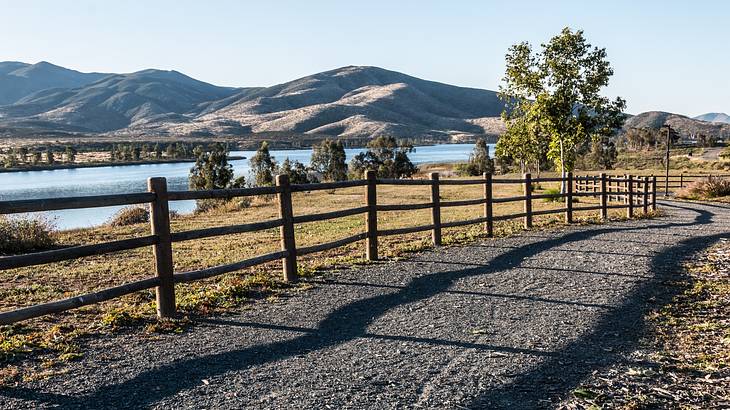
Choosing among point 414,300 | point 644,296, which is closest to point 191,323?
point 414,300

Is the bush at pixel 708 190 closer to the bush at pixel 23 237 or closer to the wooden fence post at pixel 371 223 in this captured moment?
the wooden fence post at pixel 371 223

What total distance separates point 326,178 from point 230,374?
67.5 meters

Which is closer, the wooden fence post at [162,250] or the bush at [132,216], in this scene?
the wooden fence post at [162,250]

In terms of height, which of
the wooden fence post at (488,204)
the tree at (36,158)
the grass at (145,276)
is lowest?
the grass at (145,276)

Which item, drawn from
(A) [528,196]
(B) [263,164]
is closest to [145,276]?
(A) [528,196]

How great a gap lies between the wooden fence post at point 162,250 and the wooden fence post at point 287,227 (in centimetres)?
224

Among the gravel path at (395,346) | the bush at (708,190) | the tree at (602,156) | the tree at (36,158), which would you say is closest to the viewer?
the gravel path at (395,346)

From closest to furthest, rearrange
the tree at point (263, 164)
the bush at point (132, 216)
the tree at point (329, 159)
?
1. the bush at point (132, 216)
2. the tree at point (263, 164)
3. the tree at point (329, 159)

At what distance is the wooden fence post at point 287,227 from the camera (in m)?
9.32

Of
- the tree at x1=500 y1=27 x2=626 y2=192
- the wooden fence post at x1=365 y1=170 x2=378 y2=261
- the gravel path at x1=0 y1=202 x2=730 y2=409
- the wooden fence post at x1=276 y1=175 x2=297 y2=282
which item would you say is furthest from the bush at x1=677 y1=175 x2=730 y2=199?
the wooden fence post at x1=276 y1=175 x2=297 y2=282

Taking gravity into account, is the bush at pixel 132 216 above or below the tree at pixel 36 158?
below

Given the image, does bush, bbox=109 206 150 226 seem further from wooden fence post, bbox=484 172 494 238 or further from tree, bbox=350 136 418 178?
tree, bbox=350 136 418 178

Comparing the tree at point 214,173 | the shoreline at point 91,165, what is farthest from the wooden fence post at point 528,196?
the shoreline at point 91,165

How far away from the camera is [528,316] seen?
24.1 ft
